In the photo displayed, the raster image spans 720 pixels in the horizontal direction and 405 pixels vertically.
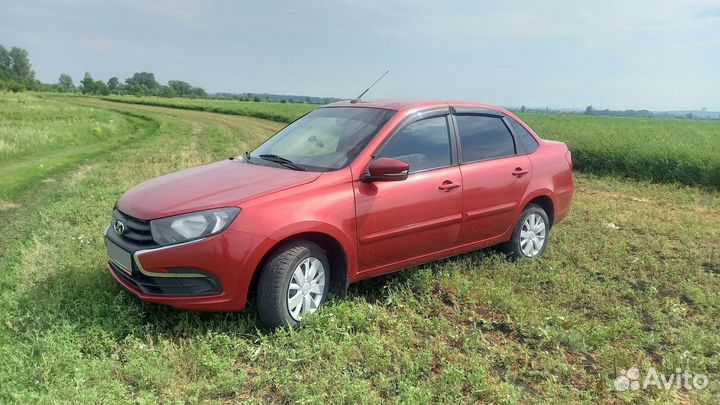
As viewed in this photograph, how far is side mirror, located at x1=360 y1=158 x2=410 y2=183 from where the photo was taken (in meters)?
3.96

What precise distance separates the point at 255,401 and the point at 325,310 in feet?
3.46

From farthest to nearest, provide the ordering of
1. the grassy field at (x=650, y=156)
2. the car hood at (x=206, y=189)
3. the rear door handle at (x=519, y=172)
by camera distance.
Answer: the grassy field at (x=650, y=156), the rear door handle at (x=519, y=172), the car hood at (x=206, y=189)

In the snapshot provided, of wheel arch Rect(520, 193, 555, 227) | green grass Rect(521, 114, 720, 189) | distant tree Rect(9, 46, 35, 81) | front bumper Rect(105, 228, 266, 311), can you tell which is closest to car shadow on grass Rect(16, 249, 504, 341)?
front bumper Rect(105, 228, 266, 311)

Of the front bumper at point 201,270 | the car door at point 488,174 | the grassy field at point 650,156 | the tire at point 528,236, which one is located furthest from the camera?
the grassy field at point 650,156

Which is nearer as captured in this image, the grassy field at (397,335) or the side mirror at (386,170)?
the grassy field at (397,335)

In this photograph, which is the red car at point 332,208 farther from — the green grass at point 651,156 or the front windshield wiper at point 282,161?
the green grass at point 651,156

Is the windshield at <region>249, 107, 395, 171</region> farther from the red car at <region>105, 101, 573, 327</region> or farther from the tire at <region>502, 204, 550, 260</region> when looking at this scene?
the tire at <region>502, 204, 550, 260</region>

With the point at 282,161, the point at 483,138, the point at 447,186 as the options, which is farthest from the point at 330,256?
the point at 483,138

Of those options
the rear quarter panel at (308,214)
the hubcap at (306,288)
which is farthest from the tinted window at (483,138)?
the hubcap at (306,288)

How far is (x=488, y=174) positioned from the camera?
4938 mm

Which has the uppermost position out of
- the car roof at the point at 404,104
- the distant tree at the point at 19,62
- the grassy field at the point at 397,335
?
the distant tree at the point at 19,62

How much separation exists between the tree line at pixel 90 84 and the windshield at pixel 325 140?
254 feet

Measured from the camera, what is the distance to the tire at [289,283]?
3609mm

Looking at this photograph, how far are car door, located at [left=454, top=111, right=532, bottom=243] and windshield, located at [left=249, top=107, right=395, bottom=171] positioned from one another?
3.00 feet
